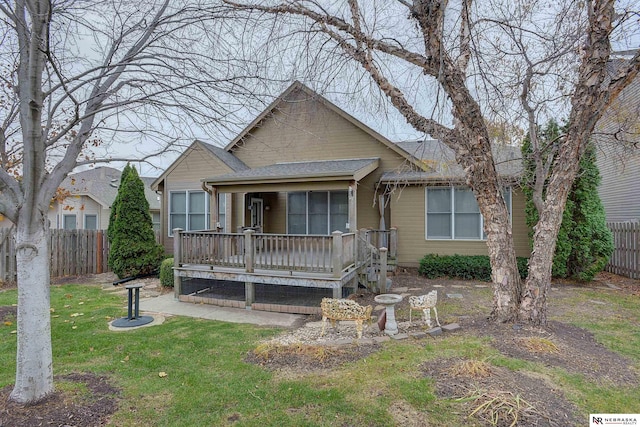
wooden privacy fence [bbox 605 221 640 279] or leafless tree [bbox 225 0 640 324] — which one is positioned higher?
leafless tree [bbox 225 0 640 324]

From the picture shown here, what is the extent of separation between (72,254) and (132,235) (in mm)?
2620

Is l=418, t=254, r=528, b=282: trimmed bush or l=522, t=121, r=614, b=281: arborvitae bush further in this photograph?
l=418, t=254, r=528, b=282: trimmed bush

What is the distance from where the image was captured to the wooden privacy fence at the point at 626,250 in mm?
9898

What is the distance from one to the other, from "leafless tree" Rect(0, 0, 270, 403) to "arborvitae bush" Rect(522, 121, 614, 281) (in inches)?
353

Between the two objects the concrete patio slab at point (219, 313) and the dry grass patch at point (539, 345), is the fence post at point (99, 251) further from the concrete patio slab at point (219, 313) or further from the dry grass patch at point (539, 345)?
the dry grass patch at point (539, 345)

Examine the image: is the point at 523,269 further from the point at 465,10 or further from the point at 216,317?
the point at 216,317

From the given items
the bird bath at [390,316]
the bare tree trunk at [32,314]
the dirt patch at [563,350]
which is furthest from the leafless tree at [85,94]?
the dirt patch at [563,350]

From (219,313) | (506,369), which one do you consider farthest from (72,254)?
(506,369)

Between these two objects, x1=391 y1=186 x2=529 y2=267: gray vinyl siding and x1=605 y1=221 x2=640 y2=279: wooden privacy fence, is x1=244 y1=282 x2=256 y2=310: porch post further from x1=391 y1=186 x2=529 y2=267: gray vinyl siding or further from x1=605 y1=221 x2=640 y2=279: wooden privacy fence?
x1=605 y1=221 x2=640 y2=279: wooden privacy fence

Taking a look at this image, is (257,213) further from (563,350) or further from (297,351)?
(563,350)

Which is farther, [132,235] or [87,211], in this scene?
[87,211]

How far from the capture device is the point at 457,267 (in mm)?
10547

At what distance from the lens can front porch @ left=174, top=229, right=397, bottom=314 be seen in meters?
7.34

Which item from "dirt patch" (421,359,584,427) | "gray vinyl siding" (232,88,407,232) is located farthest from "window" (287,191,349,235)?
"dirt patch" (421,359,584,427)
